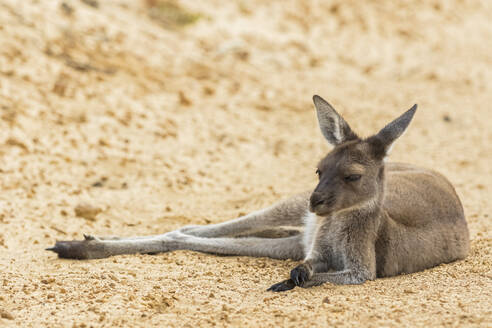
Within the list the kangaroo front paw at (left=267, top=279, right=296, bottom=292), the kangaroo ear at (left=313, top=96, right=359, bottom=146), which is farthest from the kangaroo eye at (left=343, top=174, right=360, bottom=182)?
the kangaroo front paw at (left=267, top=279, right=296, bottom=292)

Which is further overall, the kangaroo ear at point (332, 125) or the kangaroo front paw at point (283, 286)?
the kangaroo ear at point (332, 125)

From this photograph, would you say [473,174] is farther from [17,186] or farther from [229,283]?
[17,186]

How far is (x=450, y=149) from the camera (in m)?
9.11

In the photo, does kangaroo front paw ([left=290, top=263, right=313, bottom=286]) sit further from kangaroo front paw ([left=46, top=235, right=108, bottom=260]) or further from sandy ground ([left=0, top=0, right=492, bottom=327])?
kangaroo front paw ([left=46, top=235, right=108, bottom=260])

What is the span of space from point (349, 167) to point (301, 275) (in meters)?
0.80

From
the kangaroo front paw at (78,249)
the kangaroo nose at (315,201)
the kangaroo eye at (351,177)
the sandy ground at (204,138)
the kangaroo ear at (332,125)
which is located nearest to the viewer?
the sandy ground at (204,138)

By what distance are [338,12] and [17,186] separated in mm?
10669

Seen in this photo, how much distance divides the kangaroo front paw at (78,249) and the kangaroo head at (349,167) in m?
1.77

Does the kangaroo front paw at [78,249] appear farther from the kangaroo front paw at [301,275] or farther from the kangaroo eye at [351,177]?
the kangaroo eye at [351,177]

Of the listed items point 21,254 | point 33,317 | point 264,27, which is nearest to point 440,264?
point 33,317

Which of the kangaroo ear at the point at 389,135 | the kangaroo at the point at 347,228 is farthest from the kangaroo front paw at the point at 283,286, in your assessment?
the kangaroo ear at the point at 389,135

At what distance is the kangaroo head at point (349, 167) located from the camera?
14.0ft

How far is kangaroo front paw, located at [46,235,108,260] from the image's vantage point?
4879mm

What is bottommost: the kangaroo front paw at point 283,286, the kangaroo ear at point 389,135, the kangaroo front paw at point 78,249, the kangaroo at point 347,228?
the kangaroo front paw at point 283,286
